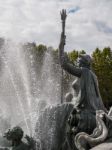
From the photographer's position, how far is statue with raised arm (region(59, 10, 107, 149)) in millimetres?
9094

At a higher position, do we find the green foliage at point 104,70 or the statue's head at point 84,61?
the green foliage at point 104,70

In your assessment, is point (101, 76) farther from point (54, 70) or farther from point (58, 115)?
point (58, 115)

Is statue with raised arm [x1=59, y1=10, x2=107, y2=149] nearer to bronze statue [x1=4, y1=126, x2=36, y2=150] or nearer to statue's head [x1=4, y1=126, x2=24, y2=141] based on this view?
bronze statue [x1=4, y1=126, x2=36, y2=150]

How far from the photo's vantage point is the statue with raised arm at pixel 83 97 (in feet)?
29.8

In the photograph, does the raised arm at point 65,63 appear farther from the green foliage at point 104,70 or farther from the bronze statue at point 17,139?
the green foliage at point 104,70

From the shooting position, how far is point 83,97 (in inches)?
366

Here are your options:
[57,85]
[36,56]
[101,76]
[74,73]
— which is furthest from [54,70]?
[74,73]

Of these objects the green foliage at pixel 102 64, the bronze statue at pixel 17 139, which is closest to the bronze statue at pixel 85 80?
the bronze statue at pixel 17 139

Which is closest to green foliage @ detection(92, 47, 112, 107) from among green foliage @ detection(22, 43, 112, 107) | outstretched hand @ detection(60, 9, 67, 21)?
green foliage @ detection(22, 43, 112, 107)

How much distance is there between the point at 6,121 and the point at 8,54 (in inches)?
408

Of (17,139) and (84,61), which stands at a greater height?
(84,61)

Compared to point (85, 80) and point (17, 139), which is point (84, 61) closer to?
point (85, 80)

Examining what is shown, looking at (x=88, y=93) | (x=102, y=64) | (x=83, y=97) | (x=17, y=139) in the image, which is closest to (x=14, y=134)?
(x=17, y=139)

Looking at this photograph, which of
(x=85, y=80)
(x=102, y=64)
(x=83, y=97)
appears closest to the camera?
(x=83, y=97)
